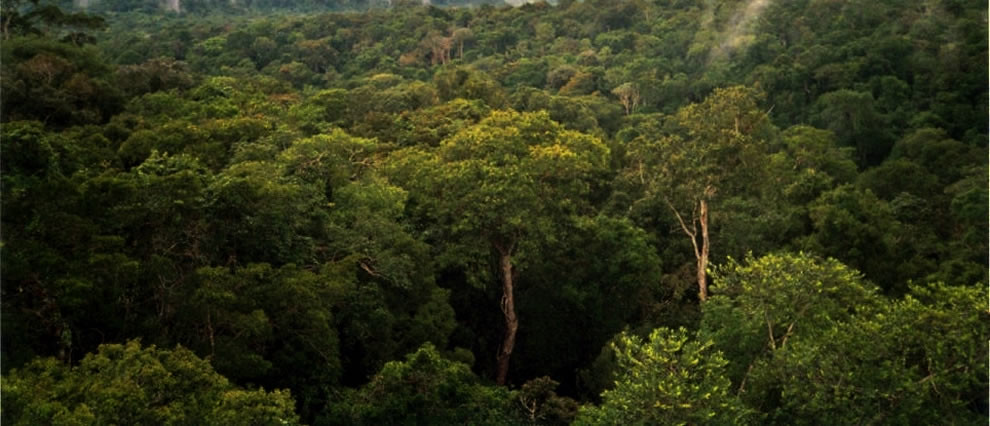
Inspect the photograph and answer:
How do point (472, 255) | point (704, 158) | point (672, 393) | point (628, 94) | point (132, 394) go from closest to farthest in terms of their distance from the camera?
point (132, 394), point (672, 393), point (472, 255), point (704, 158), point (628, 94)

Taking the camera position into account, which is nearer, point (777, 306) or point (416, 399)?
point (777, 306)

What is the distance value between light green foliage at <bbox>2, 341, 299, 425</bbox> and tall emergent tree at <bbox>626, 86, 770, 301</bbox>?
12586mm

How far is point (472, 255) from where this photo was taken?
835 inches

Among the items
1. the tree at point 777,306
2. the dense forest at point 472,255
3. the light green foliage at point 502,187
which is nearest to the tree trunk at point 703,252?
the dense forest at point 472,255

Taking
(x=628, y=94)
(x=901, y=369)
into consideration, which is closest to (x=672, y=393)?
(x=901, y=369)

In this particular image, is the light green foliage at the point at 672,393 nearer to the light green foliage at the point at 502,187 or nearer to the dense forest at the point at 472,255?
the dense forest at the point at 472,255

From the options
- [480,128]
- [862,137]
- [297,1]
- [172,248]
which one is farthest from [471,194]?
[297,1]

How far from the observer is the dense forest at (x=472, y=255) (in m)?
12.6

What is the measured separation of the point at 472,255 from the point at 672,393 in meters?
9.65

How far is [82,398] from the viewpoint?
10.9 m

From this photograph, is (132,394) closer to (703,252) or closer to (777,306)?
(777,306)

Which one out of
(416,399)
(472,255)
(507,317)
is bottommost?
(507,317)

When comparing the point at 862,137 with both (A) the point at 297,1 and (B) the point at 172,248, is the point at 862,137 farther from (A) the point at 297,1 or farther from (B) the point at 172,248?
(A) the point at 297,1

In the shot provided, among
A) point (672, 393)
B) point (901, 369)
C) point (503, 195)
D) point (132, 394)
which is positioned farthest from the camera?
point (503, 195)
